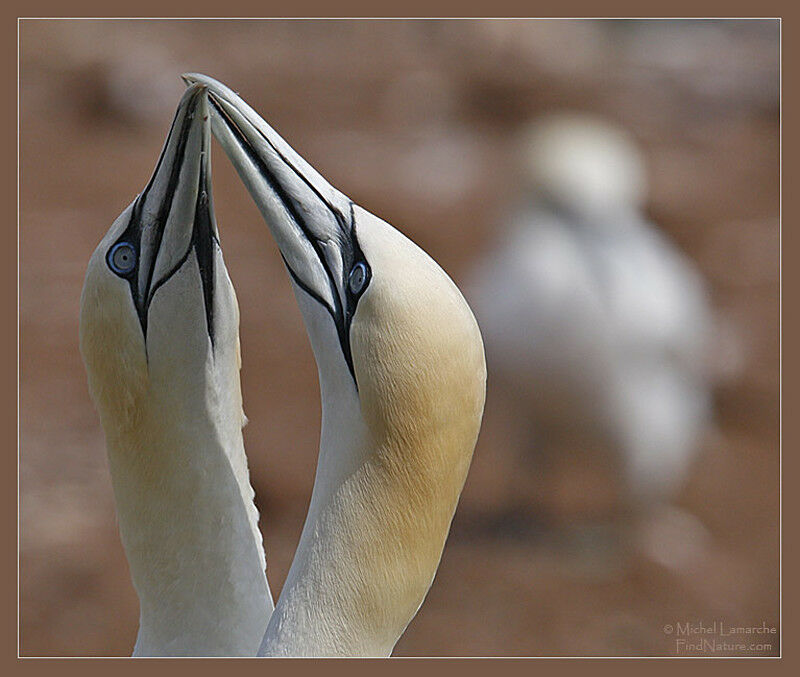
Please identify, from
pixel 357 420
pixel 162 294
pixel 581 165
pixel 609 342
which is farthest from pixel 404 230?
pixel 357 420

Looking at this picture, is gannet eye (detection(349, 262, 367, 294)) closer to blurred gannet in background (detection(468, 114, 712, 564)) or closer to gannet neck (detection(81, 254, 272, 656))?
gannet neck (detection(81, 254, 272, 656))

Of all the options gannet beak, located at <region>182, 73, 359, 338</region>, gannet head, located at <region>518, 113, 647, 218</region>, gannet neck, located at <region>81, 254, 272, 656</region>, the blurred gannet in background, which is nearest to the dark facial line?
gannet beak, located at <region>182, 73, 359, 338</region>

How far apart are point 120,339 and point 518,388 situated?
4.97 meters

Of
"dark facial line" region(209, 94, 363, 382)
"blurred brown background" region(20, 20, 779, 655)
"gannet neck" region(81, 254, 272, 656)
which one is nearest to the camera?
"dark facial line" region(209, 94, 363, 382)

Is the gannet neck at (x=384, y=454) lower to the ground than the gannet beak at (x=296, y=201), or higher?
lower

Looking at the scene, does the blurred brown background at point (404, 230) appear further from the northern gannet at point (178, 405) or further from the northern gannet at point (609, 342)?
the northern gannet at point (178, 405)

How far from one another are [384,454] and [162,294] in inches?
19.6

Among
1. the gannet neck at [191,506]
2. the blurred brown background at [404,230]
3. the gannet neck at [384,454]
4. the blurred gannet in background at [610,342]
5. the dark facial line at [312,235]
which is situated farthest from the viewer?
the blurred gannet in background at [610,342]

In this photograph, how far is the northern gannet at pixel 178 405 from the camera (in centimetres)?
238

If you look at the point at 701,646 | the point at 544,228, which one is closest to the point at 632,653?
the point at 701,646

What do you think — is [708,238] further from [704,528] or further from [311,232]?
[311,232]

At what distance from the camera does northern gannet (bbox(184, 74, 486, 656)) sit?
2229 mm

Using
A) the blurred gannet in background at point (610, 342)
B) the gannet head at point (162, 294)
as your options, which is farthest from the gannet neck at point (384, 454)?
the blurred gannet in background at point (610, 342)

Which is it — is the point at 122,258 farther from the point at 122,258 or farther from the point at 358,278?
the point at 358,278
